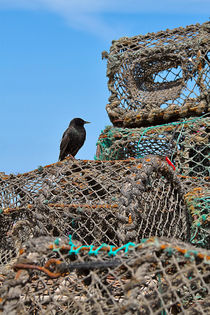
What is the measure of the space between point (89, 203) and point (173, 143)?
0.93 m

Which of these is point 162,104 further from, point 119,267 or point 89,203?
point 119,267

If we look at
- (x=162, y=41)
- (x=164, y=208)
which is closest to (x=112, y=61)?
(x=162, y=41)

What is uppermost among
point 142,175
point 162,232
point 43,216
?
point 142,175

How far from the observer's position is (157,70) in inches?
148

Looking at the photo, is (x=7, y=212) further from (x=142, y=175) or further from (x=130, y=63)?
(x=130, y=63)

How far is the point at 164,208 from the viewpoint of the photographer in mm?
2156

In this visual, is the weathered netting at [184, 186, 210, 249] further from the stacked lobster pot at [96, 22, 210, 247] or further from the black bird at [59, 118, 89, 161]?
the black bird at [59, 118, 89, 161]

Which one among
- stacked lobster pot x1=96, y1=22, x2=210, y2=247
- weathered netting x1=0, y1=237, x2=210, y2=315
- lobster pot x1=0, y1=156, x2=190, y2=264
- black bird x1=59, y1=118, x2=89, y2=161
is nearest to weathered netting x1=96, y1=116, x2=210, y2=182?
stacked lobster pot x1=96, y1=22, x2=210, y2=247

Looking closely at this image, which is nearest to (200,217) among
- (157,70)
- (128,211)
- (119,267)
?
(128,211)

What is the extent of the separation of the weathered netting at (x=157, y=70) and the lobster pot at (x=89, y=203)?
2.90 feet

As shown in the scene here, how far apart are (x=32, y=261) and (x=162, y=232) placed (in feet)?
3.58

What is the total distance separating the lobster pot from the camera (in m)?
2.04

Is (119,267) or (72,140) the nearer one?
A: (119,267)

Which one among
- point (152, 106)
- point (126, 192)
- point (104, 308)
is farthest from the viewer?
point (152, 106)
